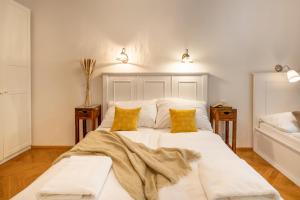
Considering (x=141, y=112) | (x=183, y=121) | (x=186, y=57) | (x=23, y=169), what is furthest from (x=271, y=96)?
(x=23, y=169)

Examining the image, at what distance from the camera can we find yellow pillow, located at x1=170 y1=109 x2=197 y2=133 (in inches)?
129

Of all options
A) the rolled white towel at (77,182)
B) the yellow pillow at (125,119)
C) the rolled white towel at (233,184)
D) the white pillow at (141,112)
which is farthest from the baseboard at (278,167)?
the rolled white towel at (77,182)

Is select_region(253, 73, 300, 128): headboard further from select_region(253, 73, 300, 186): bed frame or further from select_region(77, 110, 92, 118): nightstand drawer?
select_region(77, 110, 92, 118): nightstand drawer

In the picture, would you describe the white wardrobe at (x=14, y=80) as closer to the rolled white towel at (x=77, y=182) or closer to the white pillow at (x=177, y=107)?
the white pillow at (x=177, y=107)

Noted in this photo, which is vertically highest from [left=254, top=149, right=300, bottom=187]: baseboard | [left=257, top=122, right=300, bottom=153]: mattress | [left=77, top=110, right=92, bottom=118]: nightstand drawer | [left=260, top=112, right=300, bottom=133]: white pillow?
[left=77, top=110, right=92, bottom=118]: nightstand drawer

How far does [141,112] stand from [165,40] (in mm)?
1229

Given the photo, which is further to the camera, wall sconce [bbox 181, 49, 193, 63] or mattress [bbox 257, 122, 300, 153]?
wall sconce [bbox 181, 49, 193, 63]

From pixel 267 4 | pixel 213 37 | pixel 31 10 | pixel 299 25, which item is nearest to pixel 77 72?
pixel 31 10

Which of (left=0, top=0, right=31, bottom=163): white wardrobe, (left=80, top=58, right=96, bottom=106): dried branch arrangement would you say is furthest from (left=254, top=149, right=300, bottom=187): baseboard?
(left=0, top=0, right=31, bottom=163): white wardrobe

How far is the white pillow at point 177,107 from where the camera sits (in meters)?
3.48

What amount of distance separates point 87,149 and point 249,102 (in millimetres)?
2862

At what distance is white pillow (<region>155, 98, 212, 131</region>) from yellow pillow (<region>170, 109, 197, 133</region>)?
0.14m

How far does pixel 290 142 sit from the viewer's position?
3.02 metres

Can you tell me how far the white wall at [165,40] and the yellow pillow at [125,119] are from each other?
2.89ft
